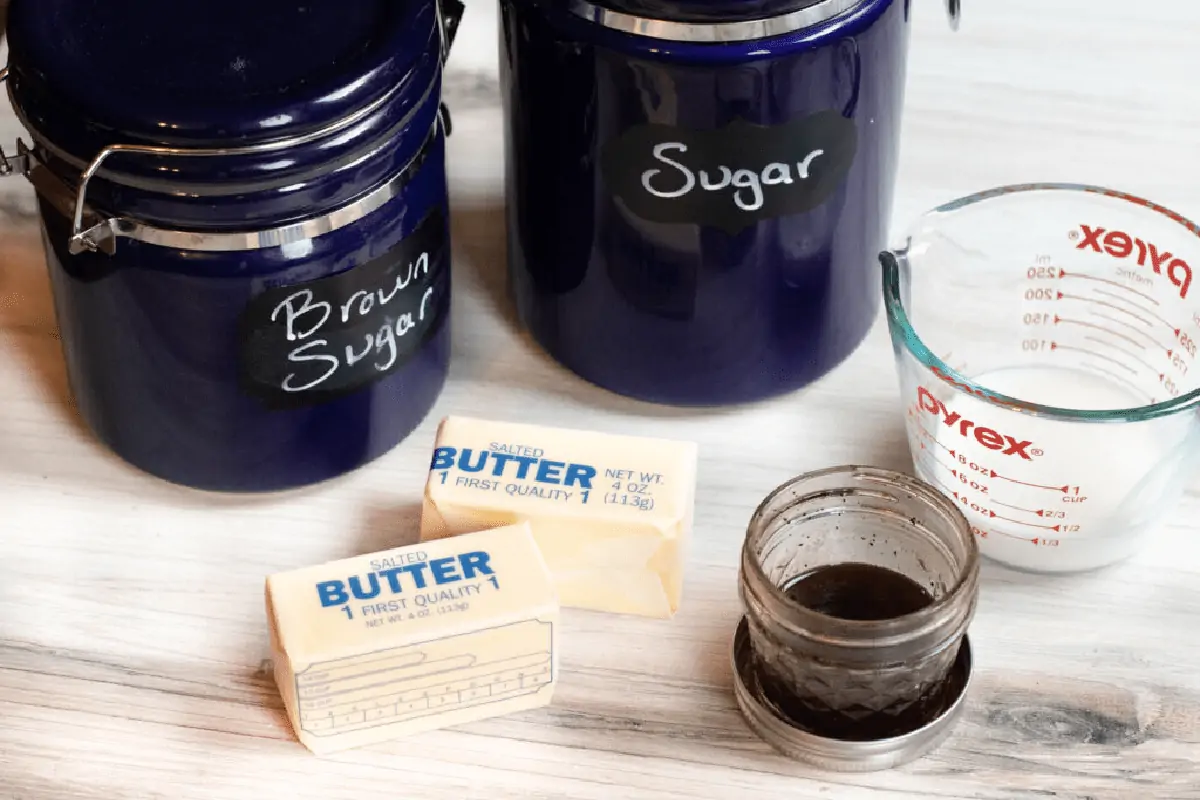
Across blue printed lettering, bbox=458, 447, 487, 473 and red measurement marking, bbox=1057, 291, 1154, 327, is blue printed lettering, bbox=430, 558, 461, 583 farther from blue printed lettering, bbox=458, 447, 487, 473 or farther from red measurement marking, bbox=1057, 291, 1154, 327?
red measurement marking, bbox=1057, 291, 1154, 327

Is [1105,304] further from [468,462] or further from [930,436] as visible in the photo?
[468,462]

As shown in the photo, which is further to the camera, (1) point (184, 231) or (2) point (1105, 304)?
(2) point (1105, 304)

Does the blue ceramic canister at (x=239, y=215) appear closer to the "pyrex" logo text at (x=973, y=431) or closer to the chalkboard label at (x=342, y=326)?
the chalkboard label at (x=342, y=326)

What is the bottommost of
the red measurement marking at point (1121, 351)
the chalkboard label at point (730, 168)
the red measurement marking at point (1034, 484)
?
the red measurement marking at point (1121, 351)

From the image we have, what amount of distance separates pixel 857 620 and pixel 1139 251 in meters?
0.27

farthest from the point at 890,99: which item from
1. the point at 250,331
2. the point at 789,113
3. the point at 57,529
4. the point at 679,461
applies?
the point at 57,529

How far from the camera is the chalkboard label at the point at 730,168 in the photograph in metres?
0.76

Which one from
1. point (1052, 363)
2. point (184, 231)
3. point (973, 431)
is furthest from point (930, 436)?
point (184, 231)

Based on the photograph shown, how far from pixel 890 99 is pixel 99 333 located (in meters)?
0.38

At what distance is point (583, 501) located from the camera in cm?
75

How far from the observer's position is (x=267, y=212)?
723 millimetres

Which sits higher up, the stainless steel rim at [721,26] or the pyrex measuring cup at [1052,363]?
the stainless steel rim at [721,26]

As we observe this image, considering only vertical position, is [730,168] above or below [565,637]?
above

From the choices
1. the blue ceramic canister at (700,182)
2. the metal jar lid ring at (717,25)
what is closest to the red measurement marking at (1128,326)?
the blue ceramic canister at (700,182)
